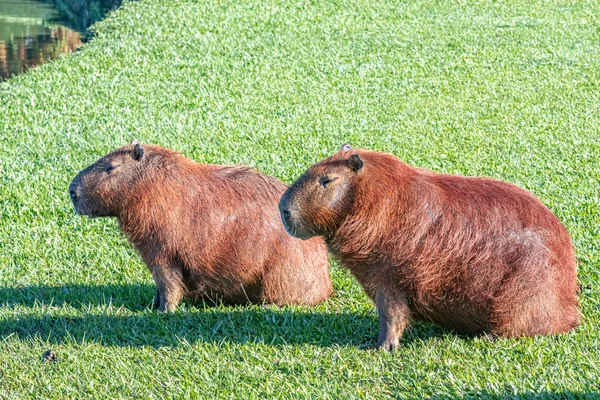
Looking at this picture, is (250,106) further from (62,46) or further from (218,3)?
(62,46)

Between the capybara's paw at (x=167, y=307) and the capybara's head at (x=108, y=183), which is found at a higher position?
the capybara's head at (x=108, y=183)

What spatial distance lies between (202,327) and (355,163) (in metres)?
1.24

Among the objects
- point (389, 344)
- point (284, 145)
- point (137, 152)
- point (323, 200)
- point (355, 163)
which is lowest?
point (284, 145)

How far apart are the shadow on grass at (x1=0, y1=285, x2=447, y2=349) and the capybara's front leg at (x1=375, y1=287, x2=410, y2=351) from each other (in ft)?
0.48

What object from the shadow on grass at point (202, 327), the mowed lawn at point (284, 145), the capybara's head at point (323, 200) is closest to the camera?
the mowed lawn at point (284, 145)

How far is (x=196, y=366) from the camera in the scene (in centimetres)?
427

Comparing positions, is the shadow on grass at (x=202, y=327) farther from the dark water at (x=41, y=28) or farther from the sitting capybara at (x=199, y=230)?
the dark water at (x=41, y=28)

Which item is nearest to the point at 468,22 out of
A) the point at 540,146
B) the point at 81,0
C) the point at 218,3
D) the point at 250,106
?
the point at 218,3

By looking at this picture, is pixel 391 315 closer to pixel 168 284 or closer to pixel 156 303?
pixel 168 284

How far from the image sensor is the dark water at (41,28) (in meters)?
17.5

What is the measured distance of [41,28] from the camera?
21453 mm

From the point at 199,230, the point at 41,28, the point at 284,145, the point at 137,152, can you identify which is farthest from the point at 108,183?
the point at 41,28

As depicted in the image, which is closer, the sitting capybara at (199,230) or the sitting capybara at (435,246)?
the sitting capybara at (435,246)

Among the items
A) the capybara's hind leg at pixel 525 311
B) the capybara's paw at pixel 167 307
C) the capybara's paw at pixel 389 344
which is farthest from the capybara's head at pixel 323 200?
the capybara's paw at pixel 167 307
